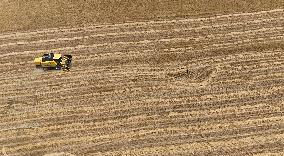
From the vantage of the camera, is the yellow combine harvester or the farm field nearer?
the farm field

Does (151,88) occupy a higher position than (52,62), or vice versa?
(52,62)

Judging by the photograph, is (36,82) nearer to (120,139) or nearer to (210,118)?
(120,139)

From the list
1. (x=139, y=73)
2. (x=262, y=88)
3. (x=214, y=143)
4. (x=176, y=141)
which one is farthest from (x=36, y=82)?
(x=262, y=88)

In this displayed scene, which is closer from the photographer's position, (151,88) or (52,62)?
(151,88)

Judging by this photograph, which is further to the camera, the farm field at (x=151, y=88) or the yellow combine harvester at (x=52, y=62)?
the yellow combine harvester at (x=52, y=62)
